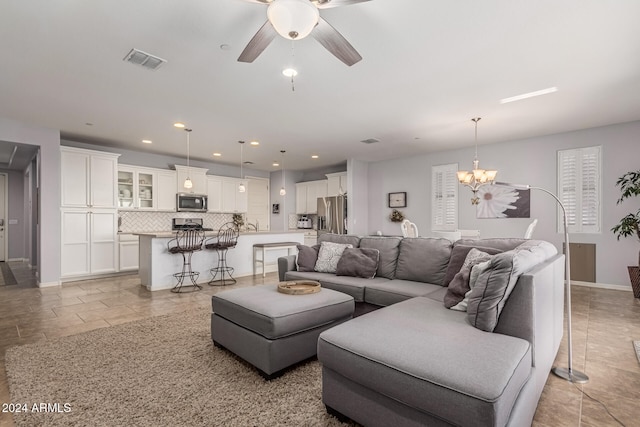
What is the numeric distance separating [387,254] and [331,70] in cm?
209

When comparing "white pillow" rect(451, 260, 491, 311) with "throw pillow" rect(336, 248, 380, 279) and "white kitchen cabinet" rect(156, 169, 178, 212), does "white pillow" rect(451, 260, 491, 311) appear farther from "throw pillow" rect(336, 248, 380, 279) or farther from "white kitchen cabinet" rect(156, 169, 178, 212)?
"white kitchen cabinet" rect(156, 169, 178, 212)

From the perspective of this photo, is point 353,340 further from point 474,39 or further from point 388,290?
point 474,39

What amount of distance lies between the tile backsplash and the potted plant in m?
8.35

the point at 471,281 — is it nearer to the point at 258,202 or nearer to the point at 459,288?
the point at 459,288

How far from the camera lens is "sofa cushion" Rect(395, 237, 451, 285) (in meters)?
3.18

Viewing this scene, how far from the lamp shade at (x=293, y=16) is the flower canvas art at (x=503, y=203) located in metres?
5.64

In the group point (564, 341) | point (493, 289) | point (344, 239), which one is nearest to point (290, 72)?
point (344, 239)

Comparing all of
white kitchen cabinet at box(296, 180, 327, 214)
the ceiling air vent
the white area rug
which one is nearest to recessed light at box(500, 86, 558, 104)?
the white area rug

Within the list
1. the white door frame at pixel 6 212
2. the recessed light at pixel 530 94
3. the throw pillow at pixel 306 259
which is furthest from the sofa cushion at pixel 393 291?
the white door frame at pixel 6 212

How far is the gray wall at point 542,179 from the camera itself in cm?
498

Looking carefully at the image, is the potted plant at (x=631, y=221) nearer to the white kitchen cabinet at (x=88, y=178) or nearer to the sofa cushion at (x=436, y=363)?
the sofa cushion at (x=436, y=363)

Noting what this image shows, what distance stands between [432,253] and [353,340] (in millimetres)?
1900

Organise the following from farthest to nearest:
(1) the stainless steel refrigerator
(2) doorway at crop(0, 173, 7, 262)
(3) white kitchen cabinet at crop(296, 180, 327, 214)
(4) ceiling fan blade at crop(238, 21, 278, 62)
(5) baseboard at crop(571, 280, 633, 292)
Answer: (3) white kitchen cabinet at crop(296, 180, 327, 214), (2) doorway at crop(0, 173, 7, 262), (1) the stainless steel refrigerator, (5) baseboard at crop(571, 280, 633, 292), (4) ceiling fan blade at crop(238, 21, 278, 62)

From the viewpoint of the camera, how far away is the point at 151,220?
7.18 meters
